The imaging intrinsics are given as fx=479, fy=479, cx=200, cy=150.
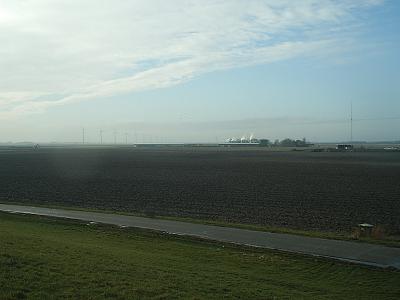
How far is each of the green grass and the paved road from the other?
1094 millimetres

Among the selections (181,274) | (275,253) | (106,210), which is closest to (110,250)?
(181,274)

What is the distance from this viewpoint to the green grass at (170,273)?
31.4ft

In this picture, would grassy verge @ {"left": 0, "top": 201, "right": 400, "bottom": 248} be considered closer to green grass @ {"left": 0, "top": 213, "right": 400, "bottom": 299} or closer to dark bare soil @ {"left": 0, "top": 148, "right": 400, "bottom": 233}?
dark bare soil @ {"left": 0, "top": 148, "right": 400, "bottom": 233}

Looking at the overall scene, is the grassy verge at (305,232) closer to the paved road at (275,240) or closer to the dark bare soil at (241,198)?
the paved road at (275,240)

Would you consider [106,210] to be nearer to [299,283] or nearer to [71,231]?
[71,231]

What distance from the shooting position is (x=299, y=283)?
1271cm

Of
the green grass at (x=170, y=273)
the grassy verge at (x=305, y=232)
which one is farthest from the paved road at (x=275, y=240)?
the green grass at (x=170, y=273)

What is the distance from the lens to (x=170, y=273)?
1195cm

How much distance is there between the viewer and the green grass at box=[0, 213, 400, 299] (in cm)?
956

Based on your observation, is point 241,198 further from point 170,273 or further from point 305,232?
point 170,273

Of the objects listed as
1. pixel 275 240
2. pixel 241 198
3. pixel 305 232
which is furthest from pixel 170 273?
pixel 241 198

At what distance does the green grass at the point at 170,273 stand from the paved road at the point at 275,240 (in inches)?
43.1

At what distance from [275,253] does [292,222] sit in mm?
8969

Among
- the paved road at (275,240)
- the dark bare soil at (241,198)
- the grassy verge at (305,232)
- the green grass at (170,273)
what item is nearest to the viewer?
the green grass at (170,273)
